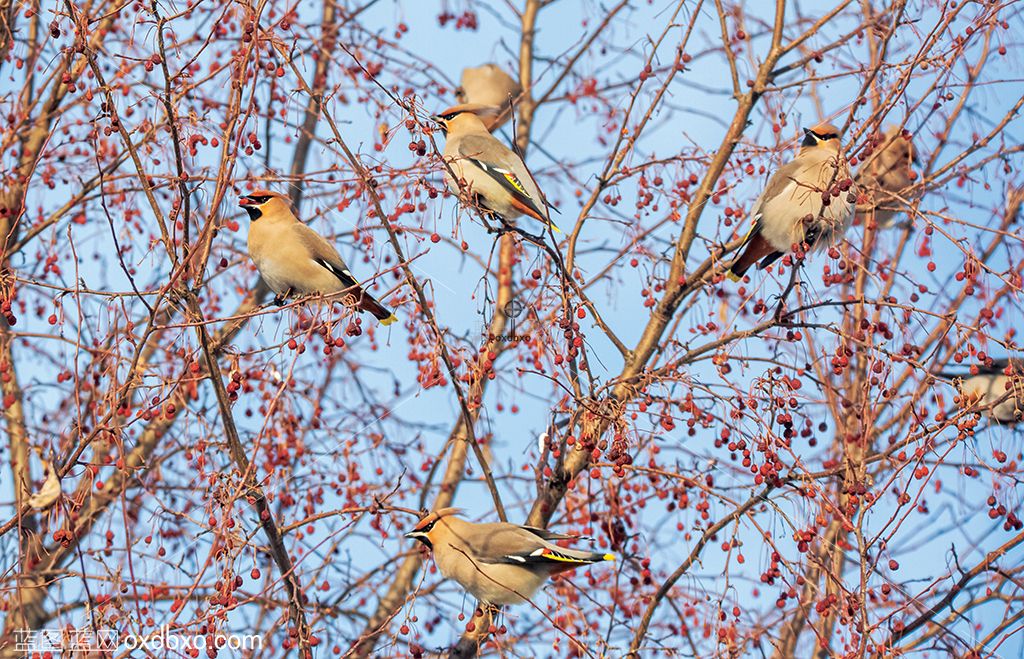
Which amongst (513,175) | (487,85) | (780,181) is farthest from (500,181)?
(487,85)

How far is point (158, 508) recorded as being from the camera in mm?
4180

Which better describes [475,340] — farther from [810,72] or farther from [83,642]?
[810,72]

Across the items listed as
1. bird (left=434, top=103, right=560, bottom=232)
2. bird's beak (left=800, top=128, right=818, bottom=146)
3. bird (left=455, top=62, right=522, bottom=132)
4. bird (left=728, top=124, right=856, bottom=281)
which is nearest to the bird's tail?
bird (left=434, top=103, right=560, bottom=232)

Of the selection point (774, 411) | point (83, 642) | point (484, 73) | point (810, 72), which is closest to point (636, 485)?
point (774, 411)

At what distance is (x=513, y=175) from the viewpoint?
5.53 meters

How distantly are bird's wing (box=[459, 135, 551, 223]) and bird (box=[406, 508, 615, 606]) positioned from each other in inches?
48.9

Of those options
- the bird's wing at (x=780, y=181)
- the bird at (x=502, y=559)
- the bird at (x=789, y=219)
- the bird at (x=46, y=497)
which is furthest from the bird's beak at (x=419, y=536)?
the bird's wing at (x=780, y=181)

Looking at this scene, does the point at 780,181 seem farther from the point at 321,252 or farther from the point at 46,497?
the point at 46,497

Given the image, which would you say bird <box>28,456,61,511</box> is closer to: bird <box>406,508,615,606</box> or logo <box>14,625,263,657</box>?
logo <box>14,625,263,657</box>

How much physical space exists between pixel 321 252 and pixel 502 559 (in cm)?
153

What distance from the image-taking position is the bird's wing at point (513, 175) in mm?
5375

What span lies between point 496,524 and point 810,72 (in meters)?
2.36

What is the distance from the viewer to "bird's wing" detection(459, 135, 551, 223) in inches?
212

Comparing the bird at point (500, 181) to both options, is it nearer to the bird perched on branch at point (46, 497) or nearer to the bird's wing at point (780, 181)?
the bird's wing at point (780, 181)
